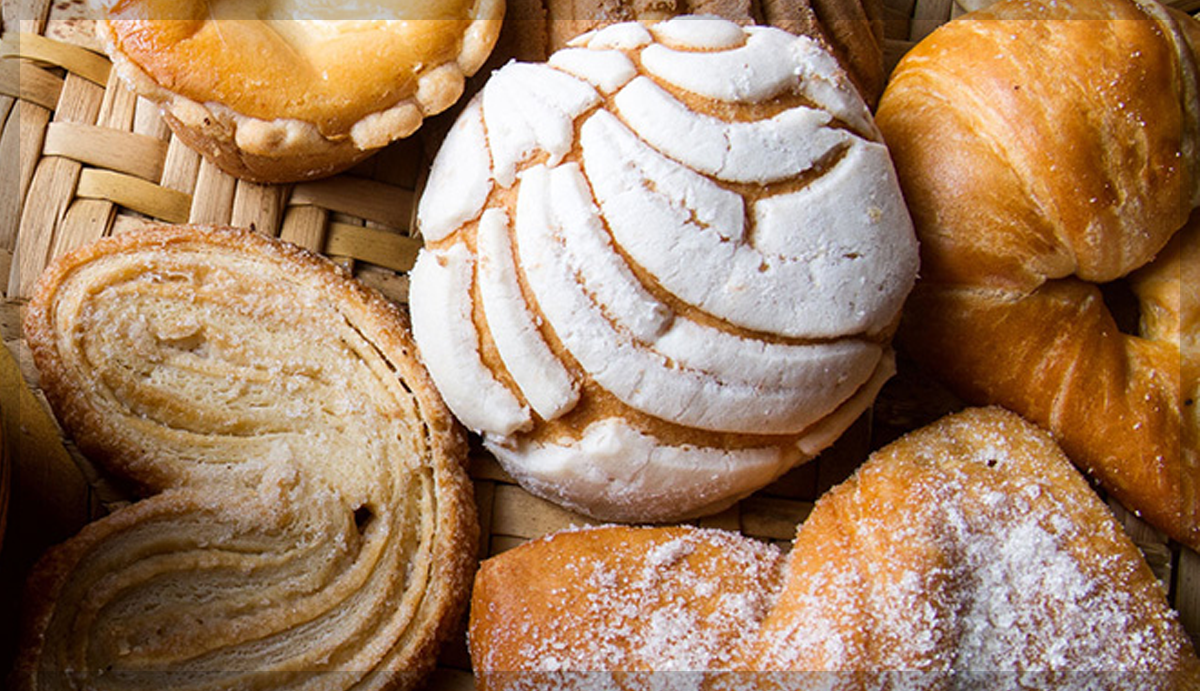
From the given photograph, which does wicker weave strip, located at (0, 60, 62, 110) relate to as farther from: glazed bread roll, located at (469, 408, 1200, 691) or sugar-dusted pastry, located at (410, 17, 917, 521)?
glazed bread roll, located at (469, 408, 1200, 691)

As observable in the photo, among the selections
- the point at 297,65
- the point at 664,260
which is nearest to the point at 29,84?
the point at 297,65

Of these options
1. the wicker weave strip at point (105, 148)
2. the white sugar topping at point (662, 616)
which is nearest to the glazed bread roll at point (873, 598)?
the white sugar topping at point (662, 616)

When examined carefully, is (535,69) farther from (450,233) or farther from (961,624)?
(961,624)

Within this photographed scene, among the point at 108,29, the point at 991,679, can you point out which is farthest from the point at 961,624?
the point at 108,29

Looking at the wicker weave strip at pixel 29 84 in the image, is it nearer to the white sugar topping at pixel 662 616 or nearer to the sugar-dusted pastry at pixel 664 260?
the sugar-dusted pastry at pixel 664 260

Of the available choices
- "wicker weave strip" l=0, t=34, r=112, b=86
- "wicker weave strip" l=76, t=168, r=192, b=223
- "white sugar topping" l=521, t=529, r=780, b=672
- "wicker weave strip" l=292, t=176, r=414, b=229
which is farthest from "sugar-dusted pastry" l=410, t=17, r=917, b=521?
"wicker weave strip" l=0, t=34, r=112, b=86
